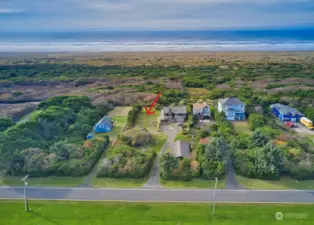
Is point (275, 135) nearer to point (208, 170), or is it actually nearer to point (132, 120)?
point (208, 170)

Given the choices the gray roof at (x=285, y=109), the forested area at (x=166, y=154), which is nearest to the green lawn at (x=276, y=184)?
the forested area at (x=166, y=154)

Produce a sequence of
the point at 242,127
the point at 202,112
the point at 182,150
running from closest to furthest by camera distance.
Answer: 1. the point at 182,150
2. the point at 242,127
3. the point at 202,112

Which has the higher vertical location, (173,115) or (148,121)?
(173,115)

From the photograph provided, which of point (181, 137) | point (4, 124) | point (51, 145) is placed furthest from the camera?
point (181, 137)

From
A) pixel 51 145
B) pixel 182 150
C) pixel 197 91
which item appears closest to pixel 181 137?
pixel 182 150

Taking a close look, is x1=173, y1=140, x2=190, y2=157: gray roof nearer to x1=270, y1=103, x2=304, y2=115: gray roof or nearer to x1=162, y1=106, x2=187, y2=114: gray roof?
x1=162, y1=106, x2=187, y2=114: gray roof

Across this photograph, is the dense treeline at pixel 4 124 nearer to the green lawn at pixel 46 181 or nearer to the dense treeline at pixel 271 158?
the green lawn at pixel 46 181

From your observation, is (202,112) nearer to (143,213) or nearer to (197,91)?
(197,91)

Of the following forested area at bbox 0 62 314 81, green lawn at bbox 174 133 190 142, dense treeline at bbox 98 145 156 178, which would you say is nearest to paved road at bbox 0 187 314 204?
dense treeline at bbox 98 145 156 178
